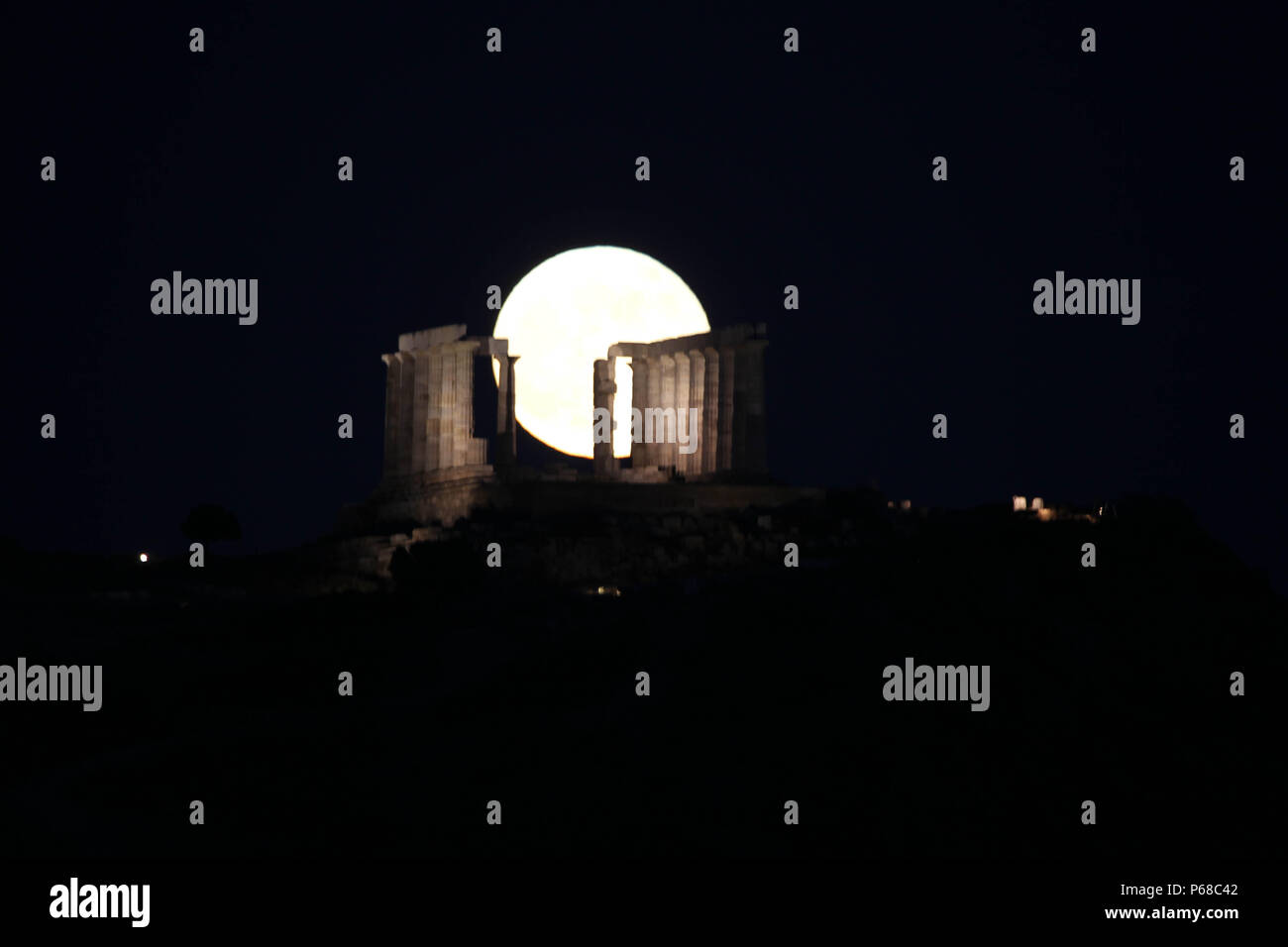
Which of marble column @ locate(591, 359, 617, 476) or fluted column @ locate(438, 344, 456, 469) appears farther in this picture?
fluted column @ locate(438, 344, 456, 469)

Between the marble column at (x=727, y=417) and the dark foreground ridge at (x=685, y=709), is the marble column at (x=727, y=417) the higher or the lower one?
the higher one

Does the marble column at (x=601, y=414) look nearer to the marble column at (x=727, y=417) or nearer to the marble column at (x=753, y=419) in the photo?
the marble column at (x=727, y=417)

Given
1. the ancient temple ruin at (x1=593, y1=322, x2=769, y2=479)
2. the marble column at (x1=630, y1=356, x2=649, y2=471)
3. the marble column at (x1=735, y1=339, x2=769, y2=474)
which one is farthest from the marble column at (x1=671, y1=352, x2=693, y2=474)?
the marble column at (x1=735, y1=339, x2=769, y2=474)

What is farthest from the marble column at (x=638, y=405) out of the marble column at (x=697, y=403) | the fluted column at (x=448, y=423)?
the fluted column at (x=448, y=423)

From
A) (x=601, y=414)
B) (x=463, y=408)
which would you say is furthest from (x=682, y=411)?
(x=463, y=408)

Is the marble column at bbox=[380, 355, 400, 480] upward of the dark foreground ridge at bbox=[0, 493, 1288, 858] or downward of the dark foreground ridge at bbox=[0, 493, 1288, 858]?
upward

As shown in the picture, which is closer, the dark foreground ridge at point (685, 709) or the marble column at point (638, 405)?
the dark foreground ridge at point (685, 709)

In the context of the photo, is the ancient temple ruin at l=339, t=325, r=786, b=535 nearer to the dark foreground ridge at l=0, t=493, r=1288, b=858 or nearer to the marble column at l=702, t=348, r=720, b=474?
the marble column at l=702, t=348, r=720, b=474

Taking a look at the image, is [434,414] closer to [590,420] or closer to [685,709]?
[590,420]
